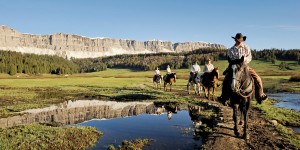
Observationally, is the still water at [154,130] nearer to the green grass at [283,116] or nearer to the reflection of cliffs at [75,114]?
the reflection of cliffs at [75,114]

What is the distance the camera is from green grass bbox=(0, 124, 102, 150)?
13.9 m

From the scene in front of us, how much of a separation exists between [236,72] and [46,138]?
32.2 feet

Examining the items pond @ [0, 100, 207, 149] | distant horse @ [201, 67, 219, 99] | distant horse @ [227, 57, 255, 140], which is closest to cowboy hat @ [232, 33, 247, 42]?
distant horse @ [227, 57, 255, 140]

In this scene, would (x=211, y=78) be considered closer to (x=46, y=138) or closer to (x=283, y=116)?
(x=283, y=116)

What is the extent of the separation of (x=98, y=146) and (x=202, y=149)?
190 inches

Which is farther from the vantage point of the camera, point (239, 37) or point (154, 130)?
point (154, 130)

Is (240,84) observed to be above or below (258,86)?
above

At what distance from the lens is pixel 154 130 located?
1786 cm

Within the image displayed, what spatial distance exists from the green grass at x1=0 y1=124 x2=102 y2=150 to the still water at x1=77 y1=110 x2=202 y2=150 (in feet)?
2.53

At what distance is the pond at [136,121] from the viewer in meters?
A: 15.3

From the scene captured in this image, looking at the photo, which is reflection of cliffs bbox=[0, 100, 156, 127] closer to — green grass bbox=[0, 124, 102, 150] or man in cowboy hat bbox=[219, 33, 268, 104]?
green grass bbox=[0, 124, 102, 150]

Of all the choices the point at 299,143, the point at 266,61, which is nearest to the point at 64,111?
the point at 299,143

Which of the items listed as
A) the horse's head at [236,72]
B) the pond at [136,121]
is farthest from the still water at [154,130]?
the horse's head at [236,72]

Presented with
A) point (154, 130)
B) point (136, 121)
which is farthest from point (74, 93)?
point (154, 130)
